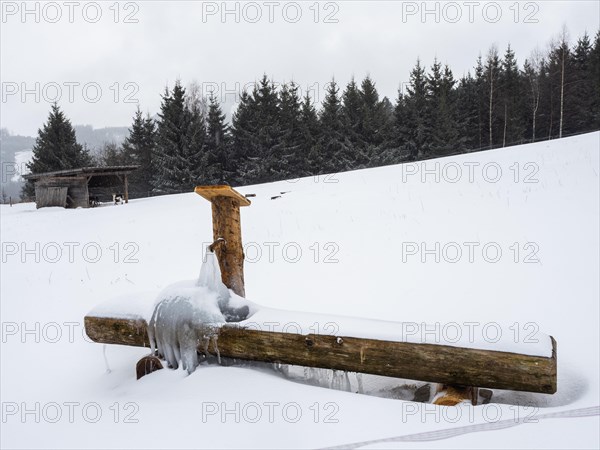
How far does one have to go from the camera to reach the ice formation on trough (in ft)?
11.9

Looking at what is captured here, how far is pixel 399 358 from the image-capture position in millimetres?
3064

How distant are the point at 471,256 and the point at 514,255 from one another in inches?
24.1

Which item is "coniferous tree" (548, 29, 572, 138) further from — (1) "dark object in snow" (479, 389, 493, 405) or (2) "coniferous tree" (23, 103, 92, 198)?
(2) "coniferous tree" (23, 103, 92, 198)

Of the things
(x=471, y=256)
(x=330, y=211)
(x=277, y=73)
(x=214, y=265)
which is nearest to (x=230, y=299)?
(x=214, y=265)

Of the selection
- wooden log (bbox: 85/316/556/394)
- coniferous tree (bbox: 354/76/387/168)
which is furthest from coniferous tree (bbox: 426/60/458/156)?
wooden log (bbox: 85/316/556/394)

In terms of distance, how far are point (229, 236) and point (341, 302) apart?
2.20 m

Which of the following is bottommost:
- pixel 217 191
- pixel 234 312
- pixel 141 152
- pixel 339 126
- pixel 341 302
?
pixel 341 302

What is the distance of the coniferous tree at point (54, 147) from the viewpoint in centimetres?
3925

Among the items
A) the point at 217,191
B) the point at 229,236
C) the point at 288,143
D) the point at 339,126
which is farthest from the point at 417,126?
the point at 217,191

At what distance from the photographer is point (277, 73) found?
41.5m

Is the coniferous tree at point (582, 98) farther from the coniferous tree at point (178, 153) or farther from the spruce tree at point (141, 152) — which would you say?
the spruce tree at point (141, 152)

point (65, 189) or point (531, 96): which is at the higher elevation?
point (531, 96)

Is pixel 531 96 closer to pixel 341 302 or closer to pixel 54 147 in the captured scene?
pixel 341 302

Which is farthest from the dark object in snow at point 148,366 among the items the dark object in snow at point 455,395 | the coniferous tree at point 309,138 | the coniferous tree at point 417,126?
the coniferous tree at point 417,126
